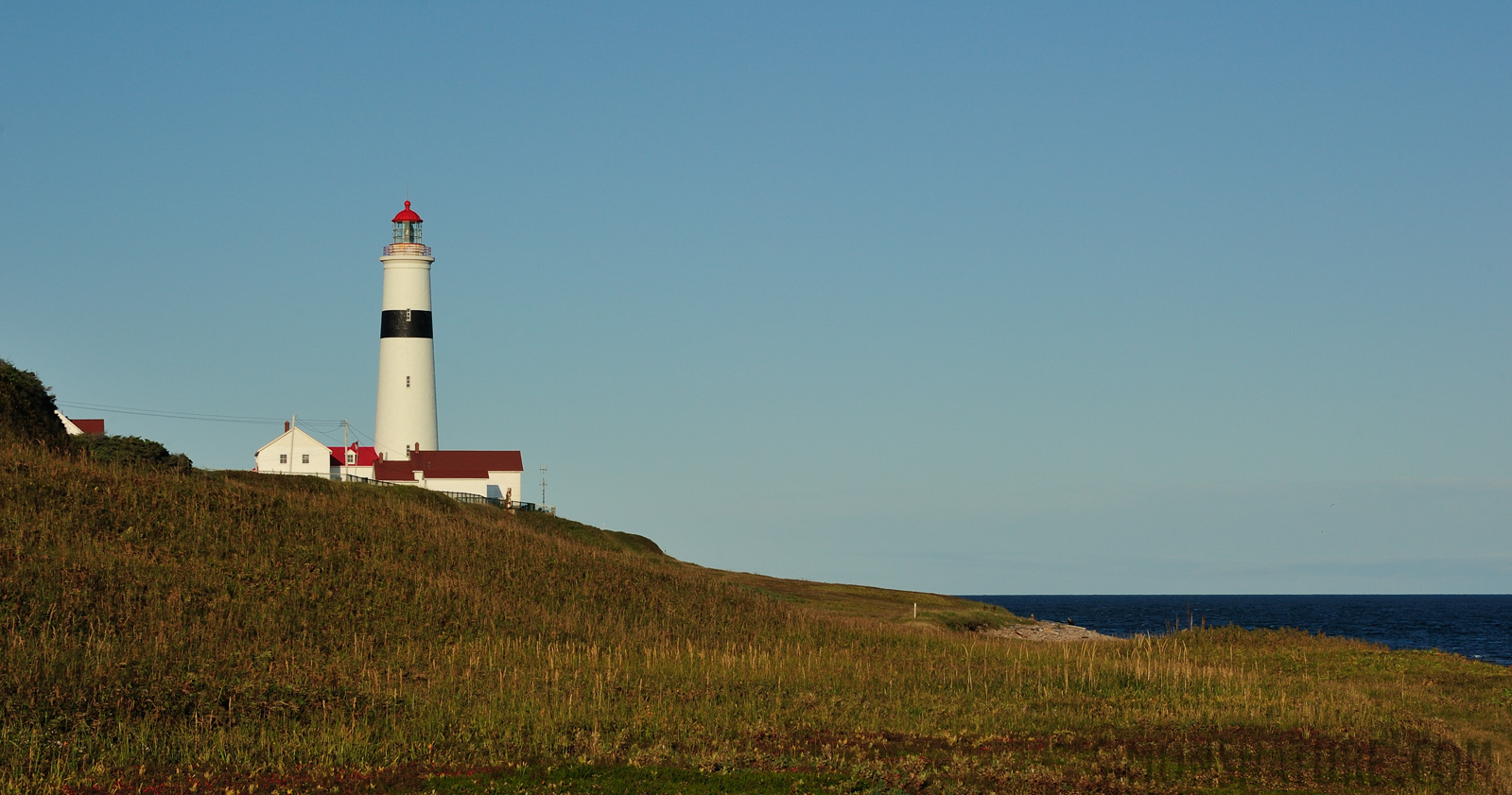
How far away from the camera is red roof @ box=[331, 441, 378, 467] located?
8525 centimetres

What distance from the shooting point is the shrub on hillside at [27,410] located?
47719 millimetres

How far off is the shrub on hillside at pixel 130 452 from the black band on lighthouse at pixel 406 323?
20735 millimetres

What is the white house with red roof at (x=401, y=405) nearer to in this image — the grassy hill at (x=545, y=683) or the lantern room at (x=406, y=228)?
the lantern room at (x=406, y=228)

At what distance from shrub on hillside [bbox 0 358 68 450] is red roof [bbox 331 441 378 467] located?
31.0m

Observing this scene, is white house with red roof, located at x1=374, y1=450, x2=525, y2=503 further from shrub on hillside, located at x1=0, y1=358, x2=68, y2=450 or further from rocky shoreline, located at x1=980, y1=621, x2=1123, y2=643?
rocky shoreline, located at x1=980, y1=621, x2=1123, y2=643

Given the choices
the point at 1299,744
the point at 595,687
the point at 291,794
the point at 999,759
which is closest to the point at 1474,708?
the point at 1299,744

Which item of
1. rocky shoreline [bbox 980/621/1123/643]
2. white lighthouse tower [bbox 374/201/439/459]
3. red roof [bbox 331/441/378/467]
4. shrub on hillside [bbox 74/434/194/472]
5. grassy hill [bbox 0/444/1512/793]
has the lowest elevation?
rocky shoreline [bbox 980/621/1123/643]

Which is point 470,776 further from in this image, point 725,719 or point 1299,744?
point 1299,744

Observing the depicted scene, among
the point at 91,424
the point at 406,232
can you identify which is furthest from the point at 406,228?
the point at 91,424

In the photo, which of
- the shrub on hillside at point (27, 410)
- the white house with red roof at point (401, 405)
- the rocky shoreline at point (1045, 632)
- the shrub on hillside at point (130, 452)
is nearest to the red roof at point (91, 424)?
the white house with red roof at point (401, 405)

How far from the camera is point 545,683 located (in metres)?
26.4

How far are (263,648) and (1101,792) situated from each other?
799 inches

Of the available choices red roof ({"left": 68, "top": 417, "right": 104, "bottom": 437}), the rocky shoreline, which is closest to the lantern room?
red roof ({"left": 68, "top": 417, "right": 104, "bottom": 437})

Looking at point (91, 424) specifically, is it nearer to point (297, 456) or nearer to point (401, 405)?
point (297, 456)
